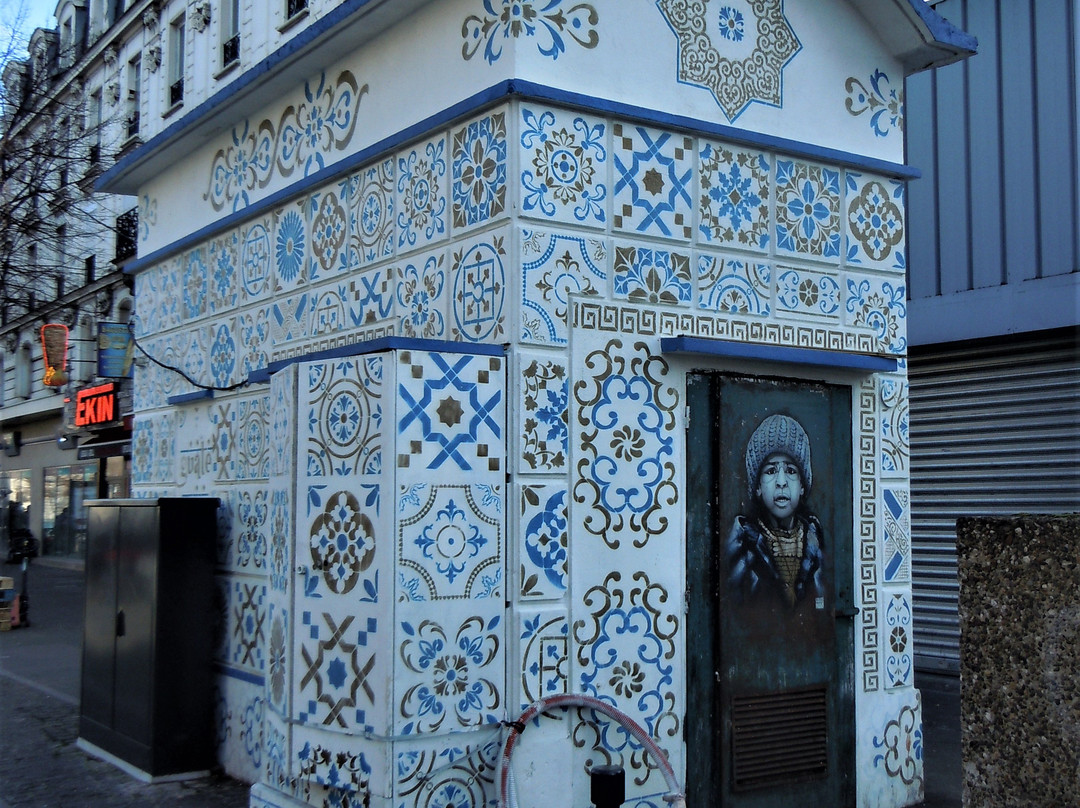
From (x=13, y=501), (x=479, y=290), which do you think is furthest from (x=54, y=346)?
(x=479, y=290)

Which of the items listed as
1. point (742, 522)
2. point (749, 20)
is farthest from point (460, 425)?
point (749, 20)

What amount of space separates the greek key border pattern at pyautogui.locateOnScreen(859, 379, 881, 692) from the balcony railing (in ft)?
22.2

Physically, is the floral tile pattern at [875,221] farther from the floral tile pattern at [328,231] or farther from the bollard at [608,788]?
the bollard at [608,788]

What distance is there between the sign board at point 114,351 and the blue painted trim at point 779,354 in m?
8.37

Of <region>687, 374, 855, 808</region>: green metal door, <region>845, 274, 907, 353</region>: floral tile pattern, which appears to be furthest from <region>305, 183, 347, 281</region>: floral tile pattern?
<region>845, 274, 907, 353</region>: floral tile pattern

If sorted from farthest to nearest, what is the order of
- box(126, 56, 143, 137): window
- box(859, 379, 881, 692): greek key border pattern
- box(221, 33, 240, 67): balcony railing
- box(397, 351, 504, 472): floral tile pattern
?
box(126, 56, 143, 137): window < box(221, 33, 240, 67): balcony railing < box(859, 379, 881, 692): greek key border pattern < box(397, 351, 504, 472): floral tile pattern

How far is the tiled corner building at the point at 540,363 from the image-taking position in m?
5.44

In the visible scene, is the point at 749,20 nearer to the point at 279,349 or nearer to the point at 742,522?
the point at 742,522

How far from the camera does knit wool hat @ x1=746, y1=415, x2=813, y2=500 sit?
249 inches

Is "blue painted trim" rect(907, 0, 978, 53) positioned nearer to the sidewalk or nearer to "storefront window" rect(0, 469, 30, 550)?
the sidewalk

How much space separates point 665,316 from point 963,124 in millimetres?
5979

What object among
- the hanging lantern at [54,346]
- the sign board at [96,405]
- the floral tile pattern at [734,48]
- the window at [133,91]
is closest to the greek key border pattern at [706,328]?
the floral tile pattern at [734,48]

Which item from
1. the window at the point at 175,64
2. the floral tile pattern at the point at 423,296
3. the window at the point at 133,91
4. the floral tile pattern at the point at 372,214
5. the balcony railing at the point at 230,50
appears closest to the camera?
the floral tile pattern at the point at 423,296

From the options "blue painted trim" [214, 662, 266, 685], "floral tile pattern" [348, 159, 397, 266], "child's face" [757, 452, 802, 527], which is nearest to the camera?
"child's face" [757, 452, 802, 527]
